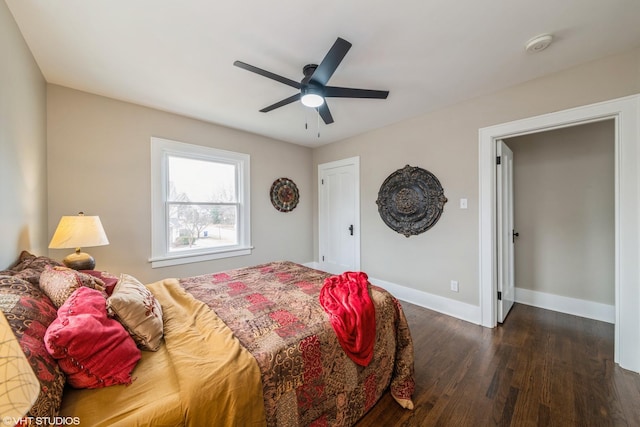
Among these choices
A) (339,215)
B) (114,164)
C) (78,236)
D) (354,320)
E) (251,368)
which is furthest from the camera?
(339,215)

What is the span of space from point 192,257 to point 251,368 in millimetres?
2640

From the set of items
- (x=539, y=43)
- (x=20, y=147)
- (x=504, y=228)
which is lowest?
(x=504, y=228)

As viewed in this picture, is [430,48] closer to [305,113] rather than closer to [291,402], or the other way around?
Result: [305,113]

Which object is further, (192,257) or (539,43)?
(192,257)

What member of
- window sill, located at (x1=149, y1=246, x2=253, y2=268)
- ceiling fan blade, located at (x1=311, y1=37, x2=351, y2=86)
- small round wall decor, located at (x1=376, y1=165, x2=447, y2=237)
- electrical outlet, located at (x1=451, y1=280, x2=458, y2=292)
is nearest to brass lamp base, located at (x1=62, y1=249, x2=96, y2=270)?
window sill, located at (x1=149, y1=246, x2=253, y2=268)

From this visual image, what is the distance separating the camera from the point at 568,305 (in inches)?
115

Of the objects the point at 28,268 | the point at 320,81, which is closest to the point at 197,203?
the point at 28,268

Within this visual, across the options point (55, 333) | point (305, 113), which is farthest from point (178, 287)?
point (305, 113)

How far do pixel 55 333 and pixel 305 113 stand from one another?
9.51 feet

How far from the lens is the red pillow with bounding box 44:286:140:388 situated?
2.87 feet

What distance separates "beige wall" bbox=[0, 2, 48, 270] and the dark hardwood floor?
267 centimetres

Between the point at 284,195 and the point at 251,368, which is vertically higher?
the point at 284,195

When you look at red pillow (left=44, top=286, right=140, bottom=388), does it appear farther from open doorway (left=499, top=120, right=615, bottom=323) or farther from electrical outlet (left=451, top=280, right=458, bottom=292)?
open doorway (left=499, top=120, right=615, bottom=323)

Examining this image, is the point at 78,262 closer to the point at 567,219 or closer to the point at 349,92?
the point at 349,92
